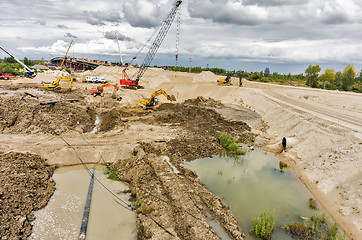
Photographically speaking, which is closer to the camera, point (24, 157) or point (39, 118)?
point (24, 157)

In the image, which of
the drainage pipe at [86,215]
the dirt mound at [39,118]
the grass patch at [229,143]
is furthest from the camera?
the dirt mound at [39,118]

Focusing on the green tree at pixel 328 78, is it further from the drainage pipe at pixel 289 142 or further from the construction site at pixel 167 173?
the drainage pipe at pixel 289 142

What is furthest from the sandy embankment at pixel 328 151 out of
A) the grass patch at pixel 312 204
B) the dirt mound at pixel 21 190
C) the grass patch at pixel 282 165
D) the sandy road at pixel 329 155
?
the dirt mound at pixel 21 190

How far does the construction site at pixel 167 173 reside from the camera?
10.4 m

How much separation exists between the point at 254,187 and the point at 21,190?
48.3ft

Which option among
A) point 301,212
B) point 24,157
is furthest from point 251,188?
point 24,157

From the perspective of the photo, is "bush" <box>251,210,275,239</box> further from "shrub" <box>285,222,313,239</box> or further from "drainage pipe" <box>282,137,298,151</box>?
"drainage pipe" <box>282,137,298,151</box>

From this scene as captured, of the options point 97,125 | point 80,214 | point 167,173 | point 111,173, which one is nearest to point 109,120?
point 97,125

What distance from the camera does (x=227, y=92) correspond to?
4800 cm

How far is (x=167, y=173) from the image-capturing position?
14.4 metres

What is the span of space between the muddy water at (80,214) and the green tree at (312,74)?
65828 millimetres

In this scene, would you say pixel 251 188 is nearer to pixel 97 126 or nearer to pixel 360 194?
pixel 360 194

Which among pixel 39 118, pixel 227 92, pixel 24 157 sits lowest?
pixel 24 157

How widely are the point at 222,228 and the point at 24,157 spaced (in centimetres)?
1475
